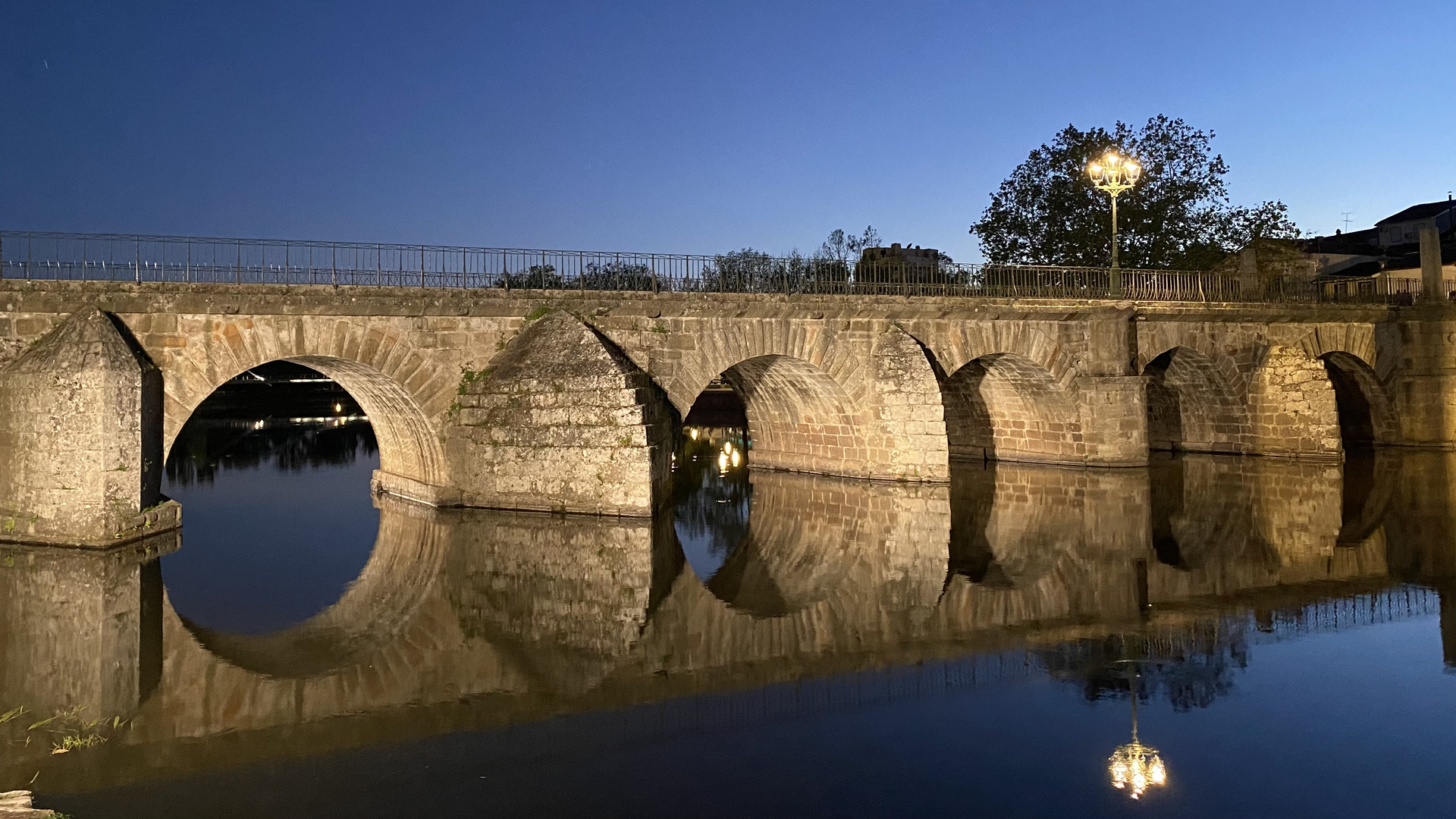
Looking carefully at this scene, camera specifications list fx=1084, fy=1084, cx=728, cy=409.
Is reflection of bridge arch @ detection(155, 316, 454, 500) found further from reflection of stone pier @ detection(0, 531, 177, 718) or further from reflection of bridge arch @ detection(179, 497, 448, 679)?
reflection of bridge arch @ detection(179, 497, 448, 679)

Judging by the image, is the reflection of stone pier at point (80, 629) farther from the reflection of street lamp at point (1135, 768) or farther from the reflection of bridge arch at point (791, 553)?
the reflection of street lamp at point (1135, 768)

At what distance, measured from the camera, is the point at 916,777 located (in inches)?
277

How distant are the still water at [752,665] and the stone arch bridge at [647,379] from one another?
124 centimetres

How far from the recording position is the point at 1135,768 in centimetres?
720

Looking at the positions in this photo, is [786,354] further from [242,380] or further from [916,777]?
[242,380]

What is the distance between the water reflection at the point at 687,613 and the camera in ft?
28.3

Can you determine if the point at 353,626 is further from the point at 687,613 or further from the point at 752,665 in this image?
the point at 752,665

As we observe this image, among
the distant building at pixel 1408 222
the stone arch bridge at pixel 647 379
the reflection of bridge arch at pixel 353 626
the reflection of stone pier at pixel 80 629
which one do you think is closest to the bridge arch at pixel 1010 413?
the stone arch bridge at pixel 647 379

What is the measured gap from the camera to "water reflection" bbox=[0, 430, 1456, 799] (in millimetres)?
8617

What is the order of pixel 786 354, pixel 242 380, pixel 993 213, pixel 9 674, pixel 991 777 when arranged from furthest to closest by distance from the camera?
pixel 242 380 → pixel 993 213 → pixel 786 354 → pixel 9 674 → pixel 991 777

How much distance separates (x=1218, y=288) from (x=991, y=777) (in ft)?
78.5

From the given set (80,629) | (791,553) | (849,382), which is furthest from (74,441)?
(849,382)

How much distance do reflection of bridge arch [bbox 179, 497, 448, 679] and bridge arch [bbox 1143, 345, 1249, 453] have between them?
1912cm

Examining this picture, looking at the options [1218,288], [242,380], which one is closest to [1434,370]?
[1218,288]
